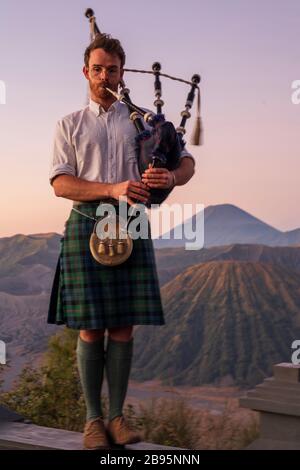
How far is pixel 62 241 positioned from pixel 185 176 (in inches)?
22.2

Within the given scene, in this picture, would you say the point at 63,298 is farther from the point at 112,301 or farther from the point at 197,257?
the point at 197,257

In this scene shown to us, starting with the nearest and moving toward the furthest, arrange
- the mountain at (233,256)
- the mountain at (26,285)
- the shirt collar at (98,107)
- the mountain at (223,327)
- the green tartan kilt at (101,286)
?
the green tartan kilt at (101,286) < the shirt collar at (98,107) < the mountain at (223,327) < the mountain at (26,285) < the mountain at (233,256)

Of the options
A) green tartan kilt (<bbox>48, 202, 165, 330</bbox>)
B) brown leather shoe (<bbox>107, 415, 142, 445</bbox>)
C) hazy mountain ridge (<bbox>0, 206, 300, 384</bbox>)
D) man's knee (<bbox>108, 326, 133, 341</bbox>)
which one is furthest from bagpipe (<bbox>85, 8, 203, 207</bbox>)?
hazy mountain ridge (<bbox>0, 206, 300, 384</bbox>)

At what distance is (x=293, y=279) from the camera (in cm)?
1211

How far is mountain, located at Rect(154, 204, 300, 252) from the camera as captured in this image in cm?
1282

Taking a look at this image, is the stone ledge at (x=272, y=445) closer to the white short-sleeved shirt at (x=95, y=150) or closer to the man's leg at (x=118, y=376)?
the man's leg at (x=118, y=376)

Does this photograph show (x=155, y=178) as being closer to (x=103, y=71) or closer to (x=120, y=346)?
(x=103, y=71)

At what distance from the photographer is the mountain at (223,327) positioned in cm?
1003

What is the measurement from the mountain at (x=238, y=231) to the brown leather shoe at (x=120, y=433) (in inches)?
367

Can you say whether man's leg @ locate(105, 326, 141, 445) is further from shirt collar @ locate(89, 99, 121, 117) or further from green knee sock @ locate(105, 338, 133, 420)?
shirt collar @ locate(89, 99, 121, 117)

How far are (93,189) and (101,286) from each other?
1.25 feet

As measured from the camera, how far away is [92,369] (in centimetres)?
316

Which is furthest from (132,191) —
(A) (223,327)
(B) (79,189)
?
(A) (223,327)

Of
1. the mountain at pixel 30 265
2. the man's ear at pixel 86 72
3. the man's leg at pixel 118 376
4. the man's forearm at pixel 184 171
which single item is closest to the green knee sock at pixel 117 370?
the man's leg at pixel 118 376
